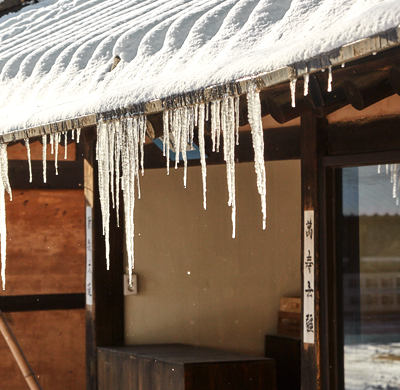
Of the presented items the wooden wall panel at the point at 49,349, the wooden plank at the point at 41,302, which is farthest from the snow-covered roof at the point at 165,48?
the wooden wall panel at the point at 49,349

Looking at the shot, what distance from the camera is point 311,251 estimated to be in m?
4.28

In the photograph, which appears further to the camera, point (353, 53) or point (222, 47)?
point (222, 47)

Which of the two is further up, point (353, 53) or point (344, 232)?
point (353, 53)

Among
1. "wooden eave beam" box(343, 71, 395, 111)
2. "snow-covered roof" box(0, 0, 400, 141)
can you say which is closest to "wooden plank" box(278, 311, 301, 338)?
"wooden eave beam" box(343, 71, 395, 111)

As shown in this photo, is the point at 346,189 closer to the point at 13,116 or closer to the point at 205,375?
the point at 205,375

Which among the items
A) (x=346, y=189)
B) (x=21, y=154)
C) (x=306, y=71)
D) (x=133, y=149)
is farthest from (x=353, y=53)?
(x=21, y=154)

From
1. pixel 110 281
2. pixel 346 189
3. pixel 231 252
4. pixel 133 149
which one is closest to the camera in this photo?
pixel 133 149

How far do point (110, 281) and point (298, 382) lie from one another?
2120 mm

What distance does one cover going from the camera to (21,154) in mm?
7359

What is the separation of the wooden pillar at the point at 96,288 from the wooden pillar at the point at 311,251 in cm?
224

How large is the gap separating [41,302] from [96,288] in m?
1.81

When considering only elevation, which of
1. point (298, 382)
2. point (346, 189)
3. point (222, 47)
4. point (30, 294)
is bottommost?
point (298, 382)

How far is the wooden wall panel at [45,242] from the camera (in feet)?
24.0

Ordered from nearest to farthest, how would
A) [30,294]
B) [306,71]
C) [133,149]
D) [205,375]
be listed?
[306,71]
[133,149]
[205,375]
[30,294]
